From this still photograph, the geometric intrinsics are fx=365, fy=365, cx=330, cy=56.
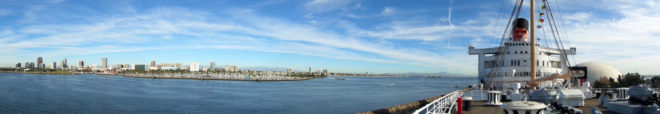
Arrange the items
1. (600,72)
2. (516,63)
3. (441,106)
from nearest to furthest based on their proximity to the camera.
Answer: (441,106) → (516,63) → (600,72)

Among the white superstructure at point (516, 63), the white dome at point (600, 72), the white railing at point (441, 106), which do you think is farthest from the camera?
the white dome at point (600, 72)

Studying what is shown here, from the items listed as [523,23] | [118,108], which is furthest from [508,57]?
[118,108]

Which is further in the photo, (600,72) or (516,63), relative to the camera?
(600,72)

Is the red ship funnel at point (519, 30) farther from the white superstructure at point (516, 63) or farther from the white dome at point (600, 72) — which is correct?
the white dome at point (600, 72)

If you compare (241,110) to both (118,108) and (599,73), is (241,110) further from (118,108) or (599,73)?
(599,73)

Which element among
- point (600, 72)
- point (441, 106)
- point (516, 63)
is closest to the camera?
point (441, 106)

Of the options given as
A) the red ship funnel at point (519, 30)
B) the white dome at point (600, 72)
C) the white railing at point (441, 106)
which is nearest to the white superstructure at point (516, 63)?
the red ship funnel at point (519, 30)

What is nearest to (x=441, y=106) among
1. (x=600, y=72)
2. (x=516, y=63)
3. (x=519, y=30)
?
(x=516, y=63)

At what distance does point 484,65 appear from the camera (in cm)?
4041

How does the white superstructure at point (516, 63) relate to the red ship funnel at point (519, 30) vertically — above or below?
below

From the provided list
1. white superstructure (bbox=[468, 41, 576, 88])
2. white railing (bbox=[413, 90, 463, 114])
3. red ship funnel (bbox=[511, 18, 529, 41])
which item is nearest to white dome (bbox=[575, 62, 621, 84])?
white superstructure (bbox=[468, 41, 576, 88])

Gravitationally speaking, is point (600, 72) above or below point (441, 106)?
below

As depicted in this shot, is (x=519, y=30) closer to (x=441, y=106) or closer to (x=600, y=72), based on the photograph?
(x=441, y=106)

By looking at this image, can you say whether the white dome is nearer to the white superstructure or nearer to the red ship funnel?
the white superstructure
